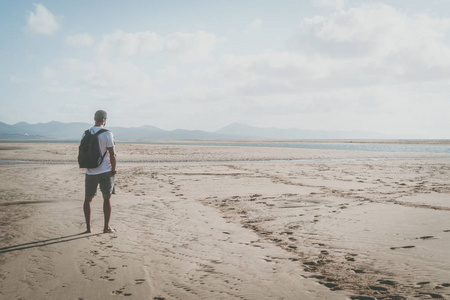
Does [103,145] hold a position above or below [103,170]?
above

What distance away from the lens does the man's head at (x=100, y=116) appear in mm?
5309

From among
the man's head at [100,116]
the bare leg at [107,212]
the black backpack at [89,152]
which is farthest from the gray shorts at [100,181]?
the man's head at [100,116]

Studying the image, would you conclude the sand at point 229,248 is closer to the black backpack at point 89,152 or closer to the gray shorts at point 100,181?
the gray shorts at point 100,181

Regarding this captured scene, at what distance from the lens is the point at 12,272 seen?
12.0 ft

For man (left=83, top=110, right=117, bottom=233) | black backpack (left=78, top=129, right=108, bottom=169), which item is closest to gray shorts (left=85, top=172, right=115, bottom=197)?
man (left=83, top=110, right=117, bottom=233)

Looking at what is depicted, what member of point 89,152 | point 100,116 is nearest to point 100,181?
point 89,152

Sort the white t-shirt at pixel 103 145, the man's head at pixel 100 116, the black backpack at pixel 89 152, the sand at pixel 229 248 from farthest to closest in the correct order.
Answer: the man's head at pixel 100 116
the white t-shirt at pixel 103 145
the black backpack at pixel 89 152
the sand at pixel 229 248

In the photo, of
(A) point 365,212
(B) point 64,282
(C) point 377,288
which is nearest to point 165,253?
(B) point 64,282

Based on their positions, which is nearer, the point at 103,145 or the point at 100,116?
the point at 103,145

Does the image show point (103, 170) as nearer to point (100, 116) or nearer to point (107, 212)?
point (107, 212)

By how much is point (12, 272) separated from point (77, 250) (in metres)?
0.92

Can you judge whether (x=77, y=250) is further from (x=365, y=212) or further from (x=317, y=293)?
(x=365, y=212)

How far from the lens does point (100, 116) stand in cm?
534

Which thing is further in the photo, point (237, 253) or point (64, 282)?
point (237, 253)
